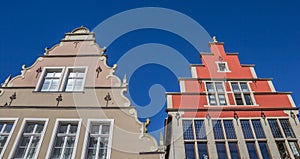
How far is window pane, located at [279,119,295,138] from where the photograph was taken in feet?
29.0

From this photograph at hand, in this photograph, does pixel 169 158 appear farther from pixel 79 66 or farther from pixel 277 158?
pixel 79 66

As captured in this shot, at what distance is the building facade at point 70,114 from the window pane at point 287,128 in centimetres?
454

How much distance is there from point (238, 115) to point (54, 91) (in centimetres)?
660

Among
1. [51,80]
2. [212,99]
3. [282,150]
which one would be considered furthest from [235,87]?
[51,80]

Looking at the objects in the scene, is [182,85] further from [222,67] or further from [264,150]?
[264,150]

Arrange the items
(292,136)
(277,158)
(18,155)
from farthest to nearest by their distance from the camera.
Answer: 1. (292,136)
2. (277,158)
3. (18,155)

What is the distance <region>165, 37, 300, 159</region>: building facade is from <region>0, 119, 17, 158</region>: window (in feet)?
16.5

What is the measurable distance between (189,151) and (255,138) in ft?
7.46

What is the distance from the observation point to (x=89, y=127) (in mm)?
8266

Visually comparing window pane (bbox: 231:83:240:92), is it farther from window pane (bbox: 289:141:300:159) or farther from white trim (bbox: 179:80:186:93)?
window pane (bbox: 289:141:300:159)

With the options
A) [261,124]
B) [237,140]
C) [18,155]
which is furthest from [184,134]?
[18,155]

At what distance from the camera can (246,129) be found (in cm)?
903

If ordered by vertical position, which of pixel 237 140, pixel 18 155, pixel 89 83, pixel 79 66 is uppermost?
pixel 79 66

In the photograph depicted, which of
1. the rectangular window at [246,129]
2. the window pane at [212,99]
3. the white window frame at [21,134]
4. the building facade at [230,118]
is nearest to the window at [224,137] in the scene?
the building facade at [230,118]
